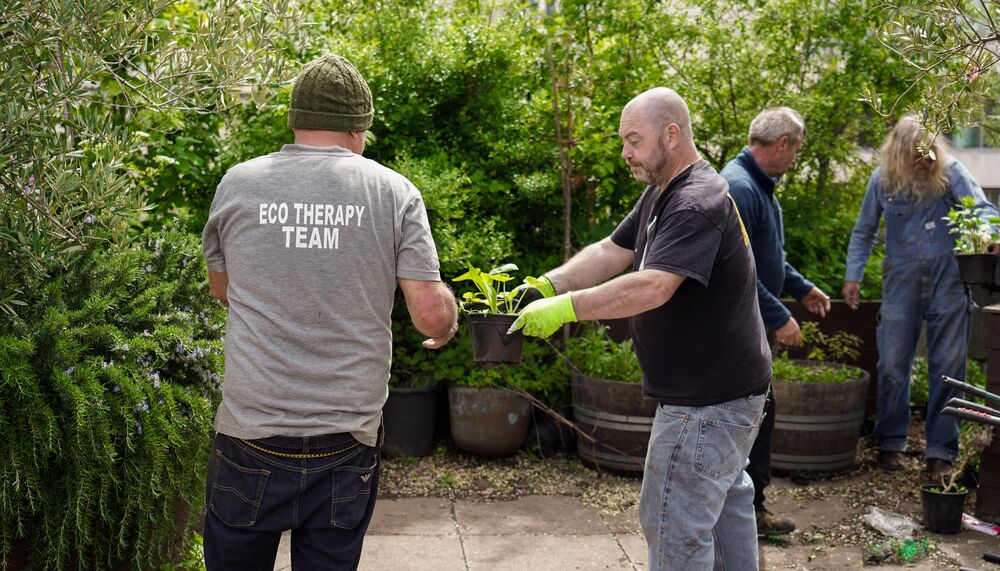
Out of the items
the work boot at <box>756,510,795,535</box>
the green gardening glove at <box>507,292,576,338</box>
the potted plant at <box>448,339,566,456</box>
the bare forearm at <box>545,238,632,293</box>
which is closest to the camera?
the green gardening glove at <box>507,292,576,338</box>

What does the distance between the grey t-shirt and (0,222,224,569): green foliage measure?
2.90 ft

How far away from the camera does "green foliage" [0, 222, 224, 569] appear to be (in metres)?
3.24

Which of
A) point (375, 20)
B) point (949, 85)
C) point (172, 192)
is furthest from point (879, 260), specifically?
point (172, 192)

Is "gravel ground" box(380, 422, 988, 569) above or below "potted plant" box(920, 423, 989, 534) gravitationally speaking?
below

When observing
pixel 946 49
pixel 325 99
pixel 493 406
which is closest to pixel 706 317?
pixel 946 49

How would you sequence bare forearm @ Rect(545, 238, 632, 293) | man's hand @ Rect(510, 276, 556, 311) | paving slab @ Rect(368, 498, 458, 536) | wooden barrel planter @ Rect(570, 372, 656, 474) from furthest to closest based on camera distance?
wooden barrel planter @ Rect(570, 372, 656, 474) → paving slab @ Rect(368, 498, 458, 536) → bare forearm @ Rect(545, 238, 632, 293) → man's hand @ Rect(510, 276, 556, 311)

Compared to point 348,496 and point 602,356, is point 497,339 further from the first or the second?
point 602,356

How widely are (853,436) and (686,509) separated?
3127 millimetres

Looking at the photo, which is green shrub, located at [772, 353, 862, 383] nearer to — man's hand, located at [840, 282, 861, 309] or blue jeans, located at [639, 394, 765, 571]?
man's hand, located at [840, 282, 861, 309]

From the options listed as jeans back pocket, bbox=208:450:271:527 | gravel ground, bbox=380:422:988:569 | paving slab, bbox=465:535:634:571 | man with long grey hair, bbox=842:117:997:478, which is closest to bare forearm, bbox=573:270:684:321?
jeans back pocket, bbox=208:450:271:527

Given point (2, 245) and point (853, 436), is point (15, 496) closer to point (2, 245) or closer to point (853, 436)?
point (2, 245)

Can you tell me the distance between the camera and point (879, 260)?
7.22 m

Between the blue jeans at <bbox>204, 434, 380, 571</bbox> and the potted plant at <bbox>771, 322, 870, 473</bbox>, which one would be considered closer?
the blue jeans at <bbox>204, 434, 380, 571</bbox>

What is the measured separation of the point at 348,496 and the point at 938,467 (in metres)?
4.11
